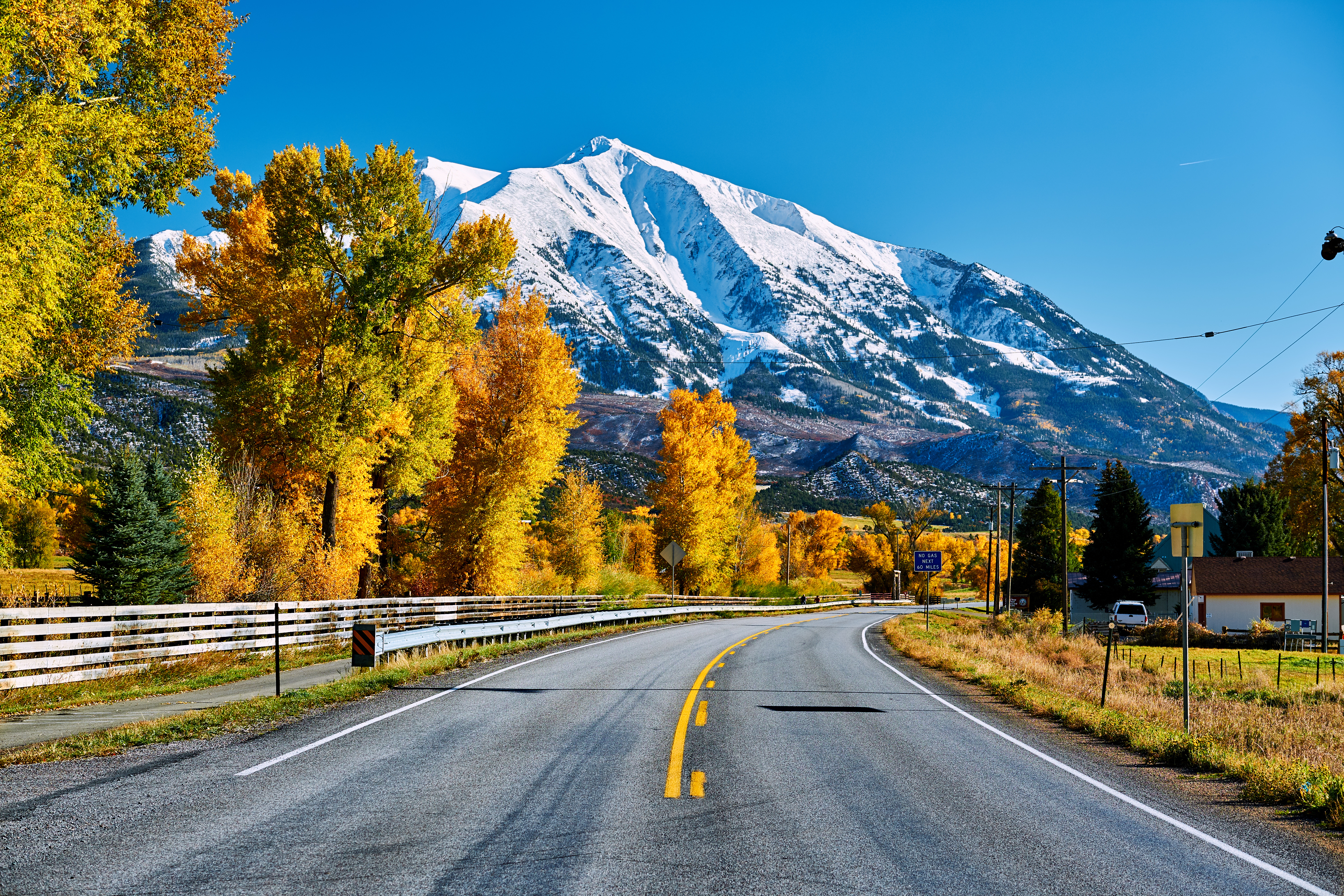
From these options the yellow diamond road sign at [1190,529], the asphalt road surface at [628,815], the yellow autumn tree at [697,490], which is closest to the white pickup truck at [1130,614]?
the yellow autumn tree at [697,490]

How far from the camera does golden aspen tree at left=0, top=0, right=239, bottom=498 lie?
13.1m

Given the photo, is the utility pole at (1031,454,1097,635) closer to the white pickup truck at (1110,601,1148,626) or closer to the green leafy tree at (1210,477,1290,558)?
the white pickup truck at (1110,601,1148,626)

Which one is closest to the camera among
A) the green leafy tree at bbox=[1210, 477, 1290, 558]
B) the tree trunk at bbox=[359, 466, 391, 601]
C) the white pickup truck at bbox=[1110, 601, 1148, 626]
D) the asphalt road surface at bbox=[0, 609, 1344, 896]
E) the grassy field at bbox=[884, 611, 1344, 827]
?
the asphalt road surface at bbox=[0, 609, 1344, 896]

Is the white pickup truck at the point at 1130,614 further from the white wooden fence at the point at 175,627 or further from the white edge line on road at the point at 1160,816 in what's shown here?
the white edge line on road at the point at 1160,816

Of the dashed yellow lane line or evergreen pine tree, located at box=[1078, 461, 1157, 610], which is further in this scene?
evergreen pine tree, located at box=[1078, 461, 1157, 610]

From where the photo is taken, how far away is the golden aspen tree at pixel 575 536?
43969 mm

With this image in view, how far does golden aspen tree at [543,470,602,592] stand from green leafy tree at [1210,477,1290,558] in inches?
1996

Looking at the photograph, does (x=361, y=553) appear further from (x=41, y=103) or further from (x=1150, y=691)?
(x=1150, y=691)

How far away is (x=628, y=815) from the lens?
666 centimetres

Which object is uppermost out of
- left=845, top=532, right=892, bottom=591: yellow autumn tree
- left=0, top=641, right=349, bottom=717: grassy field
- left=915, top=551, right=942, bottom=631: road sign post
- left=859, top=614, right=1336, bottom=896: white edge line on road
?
left=859, top=614, right=1336, bottom=896: white edge line on road

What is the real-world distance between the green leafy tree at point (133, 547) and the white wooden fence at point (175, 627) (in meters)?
4.22

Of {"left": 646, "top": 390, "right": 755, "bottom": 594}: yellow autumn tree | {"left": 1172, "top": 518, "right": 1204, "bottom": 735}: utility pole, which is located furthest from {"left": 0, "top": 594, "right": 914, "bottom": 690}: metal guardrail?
{"left": 646, "top": 390, "right": 755, "bottom": 594}: yellow autumn tree

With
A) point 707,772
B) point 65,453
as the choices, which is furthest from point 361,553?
point 707,772

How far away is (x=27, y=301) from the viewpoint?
14328 millimetres
